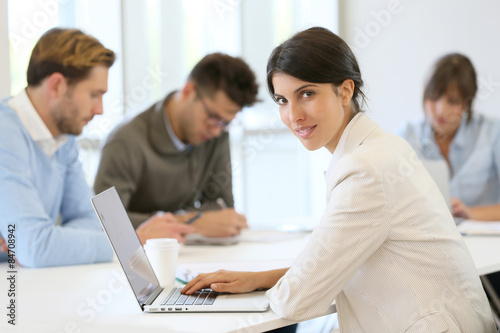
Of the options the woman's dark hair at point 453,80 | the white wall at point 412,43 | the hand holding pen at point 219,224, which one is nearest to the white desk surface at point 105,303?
the hand holding pen at point 219,224

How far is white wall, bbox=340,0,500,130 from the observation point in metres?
3.92

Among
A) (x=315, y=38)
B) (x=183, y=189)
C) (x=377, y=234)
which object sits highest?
(x=315, y=38)

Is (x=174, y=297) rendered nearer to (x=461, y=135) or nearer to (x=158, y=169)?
(x=158, y=169)

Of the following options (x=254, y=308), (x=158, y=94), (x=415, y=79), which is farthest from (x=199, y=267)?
(x=415, y=79)

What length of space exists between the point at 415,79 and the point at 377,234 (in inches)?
133

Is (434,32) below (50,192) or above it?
above

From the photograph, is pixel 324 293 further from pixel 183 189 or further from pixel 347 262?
pixel 183 189

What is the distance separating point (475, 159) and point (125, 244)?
2213 mm

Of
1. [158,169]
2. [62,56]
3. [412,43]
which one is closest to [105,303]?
[62,56]

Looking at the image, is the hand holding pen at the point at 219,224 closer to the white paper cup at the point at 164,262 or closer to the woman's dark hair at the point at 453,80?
the white paper cup at the point at 164,262

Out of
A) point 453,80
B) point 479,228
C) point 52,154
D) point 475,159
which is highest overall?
point 453,80

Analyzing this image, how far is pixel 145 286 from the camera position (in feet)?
4.49

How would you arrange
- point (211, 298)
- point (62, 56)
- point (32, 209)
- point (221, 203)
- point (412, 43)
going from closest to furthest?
point (211, 298)
point (32, 209)
point (62, 56)
point (221, 203)
point (412, 43)

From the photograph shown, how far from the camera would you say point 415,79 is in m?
4.39
